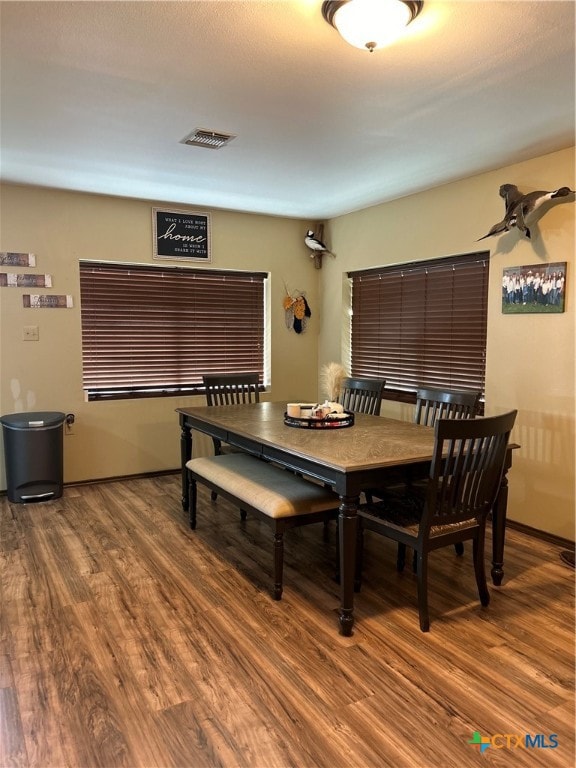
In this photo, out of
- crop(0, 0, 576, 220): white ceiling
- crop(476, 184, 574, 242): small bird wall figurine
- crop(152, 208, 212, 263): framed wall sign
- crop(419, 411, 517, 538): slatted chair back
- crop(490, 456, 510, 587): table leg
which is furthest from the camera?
crop(152, 208, 212, 263): framed wall sign

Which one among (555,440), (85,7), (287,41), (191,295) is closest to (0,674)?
(85,7)

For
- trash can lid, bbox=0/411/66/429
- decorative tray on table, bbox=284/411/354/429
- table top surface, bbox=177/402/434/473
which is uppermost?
decorative tray on table, bbox=284/411/354/429

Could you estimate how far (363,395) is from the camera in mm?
3977

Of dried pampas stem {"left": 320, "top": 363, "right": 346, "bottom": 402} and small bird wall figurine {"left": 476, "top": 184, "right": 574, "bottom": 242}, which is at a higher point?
small bird wall figurine {"left": 476, "top": 184, "right": 574, "bottom": 242}

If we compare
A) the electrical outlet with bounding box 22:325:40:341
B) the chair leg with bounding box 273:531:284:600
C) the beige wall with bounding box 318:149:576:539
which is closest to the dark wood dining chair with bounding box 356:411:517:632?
the chair leg with bounding box 273:531:284:600

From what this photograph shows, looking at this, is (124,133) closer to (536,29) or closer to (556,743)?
(536,29)

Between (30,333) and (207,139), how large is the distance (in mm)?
2165

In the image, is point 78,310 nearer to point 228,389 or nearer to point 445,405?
point 228,389

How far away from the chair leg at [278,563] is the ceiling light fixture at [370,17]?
81.6 inches

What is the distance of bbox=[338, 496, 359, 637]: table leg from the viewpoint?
228cm

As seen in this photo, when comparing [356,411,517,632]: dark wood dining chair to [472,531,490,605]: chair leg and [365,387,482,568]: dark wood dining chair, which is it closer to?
[472,531,490,605]: chair leg

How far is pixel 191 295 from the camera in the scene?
4.93 metres

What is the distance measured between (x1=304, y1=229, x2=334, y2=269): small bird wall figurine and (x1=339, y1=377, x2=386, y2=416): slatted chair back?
166 centimetres

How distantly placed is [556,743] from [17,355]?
13.4 ft
